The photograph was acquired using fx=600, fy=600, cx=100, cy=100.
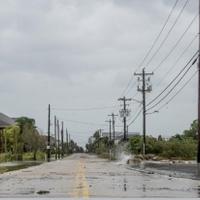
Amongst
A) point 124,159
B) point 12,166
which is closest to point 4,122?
point 124,159

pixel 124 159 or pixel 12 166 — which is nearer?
pixel 12 166

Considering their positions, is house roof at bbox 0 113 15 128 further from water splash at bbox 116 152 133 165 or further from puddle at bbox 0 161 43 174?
puddle at bbox 0 161 43 174

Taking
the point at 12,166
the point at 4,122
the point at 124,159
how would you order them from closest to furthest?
the point at 12,166 < the point at 124,159 < the point at 4,122

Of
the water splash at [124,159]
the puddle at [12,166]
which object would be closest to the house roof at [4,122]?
the water splash at [124,159]

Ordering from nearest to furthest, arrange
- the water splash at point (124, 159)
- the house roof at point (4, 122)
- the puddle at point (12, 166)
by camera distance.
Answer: the puddle at point (12, 166)
the water splash at point (124, 159)
the house roof at point (4, 122)

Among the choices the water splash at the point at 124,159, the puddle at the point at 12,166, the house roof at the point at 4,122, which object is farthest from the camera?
the house roof at the point at 4,122

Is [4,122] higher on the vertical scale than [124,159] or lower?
higher

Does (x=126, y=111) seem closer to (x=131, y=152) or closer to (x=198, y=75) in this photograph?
(x=131, y=152)

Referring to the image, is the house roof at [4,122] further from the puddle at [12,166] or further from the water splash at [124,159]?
the puddle at [12,166]

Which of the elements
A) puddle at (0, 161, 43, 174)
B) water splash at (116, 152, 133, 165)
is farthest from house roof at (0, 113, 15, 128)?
puddle at (0, 161, 43, 174)

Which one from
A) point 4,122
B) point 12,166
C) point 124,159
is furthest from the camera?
point 4,122

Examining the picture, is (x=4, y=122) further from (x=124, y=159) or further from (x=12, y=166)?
(x=12, y=166)

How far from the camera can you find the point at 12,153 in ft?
334

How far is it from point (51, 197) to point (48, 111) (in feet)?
306
